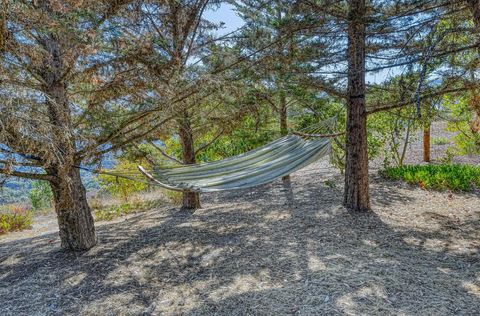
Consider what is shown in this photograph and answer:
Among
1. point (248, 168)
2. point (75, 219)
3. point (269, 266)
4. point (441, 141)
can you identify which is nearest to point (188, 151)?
point (248, 168)

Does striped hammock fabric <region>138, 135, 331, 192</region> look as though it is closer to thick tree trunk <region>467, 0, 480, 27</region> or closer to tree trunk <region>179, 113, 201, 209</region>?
tree trunk <region>179, 113, 201, 209</region>

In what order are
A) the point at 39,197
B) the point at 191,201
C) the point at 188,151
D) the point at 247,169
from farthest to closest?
the point at 39,197 < the point at 191,201 < the point at 188,151 < the point at 247,169

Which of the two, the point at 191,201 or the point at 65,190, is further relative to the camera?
the point at 191,201

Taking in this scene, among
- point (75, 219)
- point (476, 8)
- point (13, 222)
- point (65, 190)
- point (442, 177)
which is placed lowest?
point (13, 222)

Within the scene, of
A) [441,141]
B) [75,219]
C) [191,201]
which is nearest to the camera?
[75,219]

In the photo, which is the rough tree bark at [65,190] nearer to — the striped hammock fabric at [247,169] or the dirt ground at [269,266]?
the dirt ground at [269,266]

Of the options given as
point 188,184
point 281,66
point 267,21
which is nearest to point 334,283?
point 188,184

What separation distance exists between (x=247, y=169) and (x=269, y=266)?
0.87m

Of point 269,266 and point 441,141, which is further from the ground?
point 441,141

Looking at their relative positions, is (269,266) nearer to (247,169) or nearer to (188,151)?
(247,169)

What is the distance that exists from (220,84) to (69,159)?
4.24 feet

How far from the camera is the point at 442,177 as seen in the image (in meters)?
4.55

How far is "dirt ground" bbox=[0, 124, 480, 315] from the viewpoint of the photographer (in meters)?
1.82

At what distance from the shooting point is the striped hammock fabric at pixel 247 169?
8.21ft
